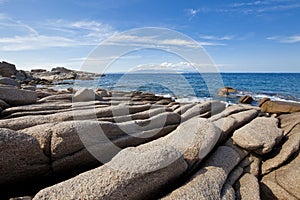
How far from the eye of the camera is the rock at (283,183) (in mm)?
4172

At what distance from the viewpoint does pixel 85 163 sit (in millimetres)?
3971

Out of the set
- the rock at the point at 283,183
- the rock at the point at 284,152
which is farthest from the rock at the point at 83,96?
the rock at the point at 283,183

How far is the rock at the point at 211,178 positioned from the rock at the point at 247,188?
288 mm

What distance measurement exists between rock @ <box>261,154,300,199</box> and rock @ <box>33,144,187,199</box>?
224cm

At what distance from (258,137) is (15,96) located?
7.17 m

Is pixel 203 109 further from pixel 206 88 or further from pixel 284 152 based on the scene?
pixel 206 88

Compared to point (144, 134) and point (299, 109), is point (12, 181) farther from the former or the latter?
point (299, 109)

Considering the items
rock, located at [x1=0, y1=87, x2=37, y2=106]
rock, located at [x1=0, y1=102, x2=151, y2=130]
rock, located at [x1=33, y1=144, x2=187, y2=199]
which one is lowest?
rock, located at [x1=33, y1=144, x2=187, y2=199]

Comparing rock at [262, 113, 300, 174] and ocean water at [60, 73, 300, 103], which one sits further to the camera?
ocean water at [60, 73, 300, 103]

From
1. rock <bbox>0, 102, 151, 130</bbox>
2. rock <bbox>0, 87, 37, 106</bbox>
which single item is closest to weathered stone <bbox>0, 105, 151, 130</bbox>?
rock <bbox>0, 102, 151, 130</bbox>

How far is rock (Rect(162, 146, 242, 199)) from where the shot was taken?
3.09 metres

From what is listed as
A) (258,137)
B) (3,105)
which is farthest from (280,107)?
(3,105)

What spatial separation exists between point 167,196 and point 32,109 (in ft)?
16.5

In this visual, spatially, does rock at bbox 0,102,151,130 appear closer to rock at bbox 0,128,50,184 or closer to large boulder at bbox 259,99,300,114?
rock at bbox 0,128,50,184
